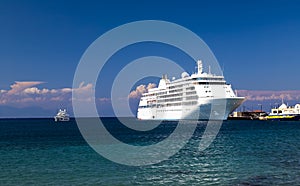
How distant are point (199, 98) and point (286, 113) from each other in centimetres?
7495

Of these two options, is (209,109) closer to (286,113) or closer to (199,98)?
(199,98)

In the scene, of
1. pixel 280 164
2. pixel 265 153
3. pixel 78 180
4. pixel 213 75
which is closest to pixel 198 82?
pixel 213 75

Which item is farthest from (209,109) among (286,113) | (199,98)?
(286,113)

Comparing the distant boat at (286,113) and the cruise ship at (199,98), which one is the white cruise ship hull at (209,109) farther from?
the distant boat at (286,113)

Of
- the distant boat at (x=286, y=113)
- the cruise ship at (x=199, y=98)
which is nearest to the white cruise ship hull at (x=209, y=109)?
the cruise ship at (x=199, y=98)

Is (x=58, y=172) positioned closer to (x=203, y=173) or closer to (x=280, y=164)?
(x=203, y=173)

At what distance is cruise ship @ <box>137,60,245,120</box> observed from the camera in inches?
3642

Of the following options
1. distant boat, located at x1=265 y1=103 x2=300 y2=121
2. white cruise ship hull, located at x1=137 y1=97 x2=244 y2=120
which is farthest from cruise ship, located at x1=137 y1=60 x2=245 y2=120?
distant boat, located at x1=265 y1=103 x2=300 y2=121

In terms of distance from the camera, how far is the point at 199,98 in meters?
94.6

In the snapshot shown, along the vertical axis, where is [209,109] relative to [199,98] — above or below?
below

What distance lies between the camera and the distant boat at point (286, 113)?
14179cm

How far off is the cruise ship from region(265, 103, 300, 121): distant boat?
56.1 metres

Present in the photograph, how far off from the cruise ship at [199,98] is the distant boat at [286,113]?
2209 inches

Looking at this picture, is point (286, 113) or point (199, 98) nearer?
point (199, 98)
